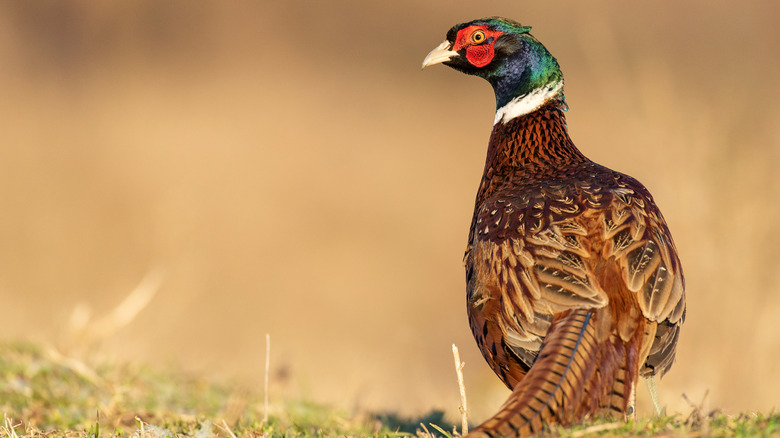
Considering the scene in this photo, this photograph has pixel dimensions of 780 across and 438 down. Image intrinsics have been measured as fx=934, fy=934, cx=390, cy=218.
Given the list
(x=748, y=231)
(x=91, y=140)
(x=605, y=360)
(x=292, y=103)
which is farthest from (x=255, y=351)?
(x=292, y=103)

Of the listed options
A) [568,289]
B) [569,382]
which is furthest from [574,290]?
[569,382]

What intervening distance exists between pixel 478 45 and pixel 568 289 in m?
1.89

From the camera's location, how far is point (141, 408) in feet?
17.2

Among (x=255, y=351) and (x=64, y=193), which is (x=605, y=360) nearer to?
(x=255, y=351)

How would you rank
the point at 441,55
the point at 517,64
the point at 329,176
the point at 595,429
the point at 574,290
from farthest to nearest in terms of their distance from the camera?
the point at 329,176 → the point at 441,55 → the point at 517,64 → the point at 574,290 → the point at 595,429

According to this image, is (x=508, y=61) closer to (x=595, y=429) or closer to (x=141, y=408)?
(x=595, y=429)

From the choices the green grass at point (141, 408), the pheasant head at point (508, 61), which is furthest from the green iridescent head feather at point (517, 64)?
the green grass at point (141, 408)

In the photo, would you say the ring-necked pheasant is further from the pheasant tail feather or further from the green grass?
the green grass

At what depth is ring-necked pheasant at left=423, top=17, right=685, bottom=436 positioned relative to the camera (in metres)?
3.45

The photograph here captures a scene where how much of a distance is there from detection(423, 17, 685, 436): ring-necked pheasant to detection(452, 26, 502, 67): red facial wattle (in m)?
0.69

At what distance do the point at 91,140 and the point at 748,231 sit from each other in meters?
10.5

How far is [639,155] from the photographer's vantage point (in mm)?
7836

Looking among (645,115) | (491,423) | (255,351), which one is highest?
(645,115)

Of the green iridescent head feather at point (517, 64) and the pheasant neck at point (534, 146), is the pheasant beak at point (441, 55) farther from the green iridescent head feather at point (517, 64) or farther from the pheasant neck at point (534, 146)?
the pheasant neck at point (534, 146)
